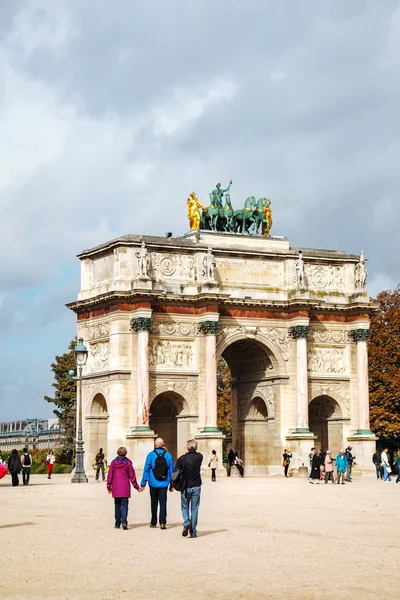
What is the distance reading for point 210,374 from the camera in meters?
56.5

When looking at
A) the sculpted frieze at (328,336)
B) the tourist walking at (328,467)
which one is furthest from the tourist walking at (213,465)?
the sculpted frieze at (328,336)

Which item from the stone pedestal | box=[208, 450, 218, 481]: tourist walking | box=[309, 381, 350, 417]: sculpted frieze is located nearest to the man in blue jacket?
box=[208, 450, 218, 481]: tourist walking

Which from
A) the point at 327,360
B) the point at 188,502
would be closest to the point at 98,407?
the point at 327,360

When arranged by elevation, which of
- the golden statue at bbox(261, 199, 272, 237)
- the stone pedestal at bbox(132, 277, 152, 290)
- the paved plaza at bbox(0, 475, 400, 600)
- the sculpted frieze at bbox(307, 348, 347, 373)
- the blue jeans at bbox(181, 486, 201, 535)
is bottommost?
the paved plaza at bbox(0, 475, 400, 600)

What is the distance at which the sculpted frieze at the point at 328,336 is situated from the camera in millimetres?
60938

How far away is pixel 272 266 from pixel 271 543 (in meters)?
40.7

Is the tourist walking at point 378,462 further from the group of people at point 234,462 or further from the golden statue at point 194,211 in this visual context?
the golden statue at point 194,211

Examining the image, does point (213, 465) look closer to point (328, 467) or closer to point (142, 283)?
point (328, 467)

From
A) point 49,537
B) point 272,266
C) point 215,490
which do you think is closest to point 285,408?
point 272,266

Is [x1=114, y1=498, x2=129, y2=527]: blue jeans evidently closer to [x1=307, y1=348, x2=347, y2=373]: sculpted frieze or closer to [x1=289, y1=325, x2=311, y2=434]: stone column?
[x1=289, y1=325, x2=311, y2=434]: stone column

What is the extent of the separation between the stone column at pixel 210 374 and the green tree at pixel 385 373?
1410 cm

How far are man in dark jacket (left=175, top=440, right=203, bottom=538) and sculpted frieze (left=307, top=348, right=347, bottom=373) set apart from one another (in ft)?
128

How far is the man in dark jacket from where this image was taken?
21.3m

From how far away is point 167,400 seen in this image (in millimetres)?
59250
